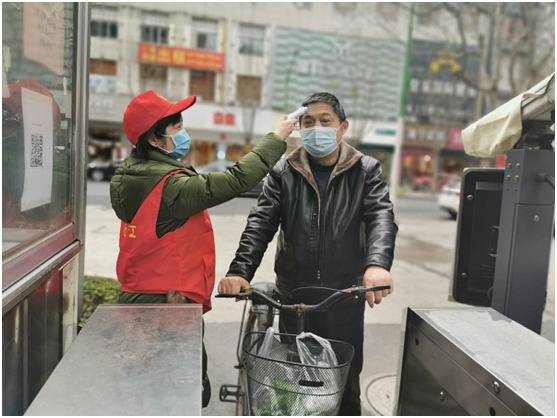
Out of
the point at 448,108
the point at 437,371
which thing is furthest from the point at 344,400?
the point at 448,108

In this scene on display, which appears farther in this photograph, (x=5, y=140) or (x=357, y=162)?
(x=357, y=162)

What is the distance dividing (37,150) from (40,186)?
0.17m

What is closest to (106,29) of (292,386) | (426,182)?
(426,182)

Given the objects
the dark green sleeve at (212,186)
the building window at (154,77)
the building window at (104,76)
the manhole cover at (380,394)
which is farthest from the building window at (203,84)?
the dark green sleeve at (212,186)

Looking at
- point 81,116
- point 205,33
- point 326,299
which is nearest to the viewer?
point 326,299

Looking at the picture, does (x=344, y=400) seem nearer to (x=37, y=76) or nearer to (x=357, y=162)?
(x=357, y=162)

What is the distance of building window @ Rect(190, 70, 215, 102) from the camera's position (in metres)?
26.3

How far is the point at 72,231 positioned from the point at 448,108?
95.7 feet

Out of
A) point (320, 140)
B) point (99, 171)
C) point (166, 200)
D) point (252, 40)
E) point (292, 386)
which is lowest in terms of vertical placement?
point (99, 171)

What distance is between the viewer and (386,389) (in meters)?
3.60

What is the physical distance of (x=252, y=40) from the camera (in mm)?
26250

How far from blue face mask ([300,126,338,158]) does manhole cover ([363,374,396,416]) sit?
172 cm

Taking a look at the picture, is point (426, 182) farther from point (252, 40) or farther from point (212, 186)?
point (212, 186)

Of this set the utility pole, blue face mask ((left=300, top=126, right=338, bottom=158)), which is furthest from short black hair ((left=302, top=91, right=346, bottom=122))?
the utility pole
